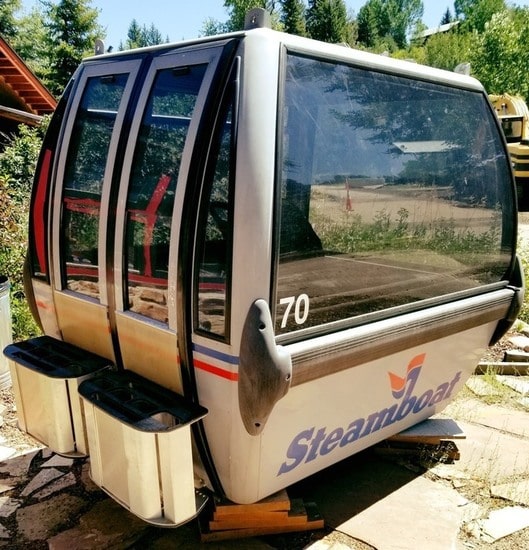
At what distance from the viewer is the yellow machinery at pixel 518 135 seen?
14.8 metres

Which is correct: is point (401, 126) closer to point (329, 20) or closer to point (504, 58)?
point (504, 58)

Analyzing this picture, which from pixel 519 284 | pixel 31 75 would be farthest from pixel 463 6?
pixel 519 284

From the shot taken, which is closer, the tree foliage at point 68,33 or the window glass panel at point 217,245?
the window glass panel at point 217,245

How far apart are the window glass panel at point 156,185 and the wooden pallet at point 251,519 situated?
954 millimetres

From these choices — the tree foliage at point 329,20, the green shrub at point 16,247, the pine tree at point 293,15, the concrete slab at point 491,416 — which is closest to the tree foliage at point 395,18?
the tree foliage at point 329,20

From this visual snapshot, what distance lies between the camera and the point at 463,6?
2955 inches

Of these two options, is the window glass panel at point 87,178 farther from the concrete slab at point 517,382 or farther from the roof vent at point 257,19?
the concrete slab at point 517,382

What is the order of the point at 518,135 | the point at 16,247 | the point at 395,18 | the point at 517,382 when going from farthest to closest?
the point at 395,18, the point at 518,135, the point at 16,247, the point at 517,382

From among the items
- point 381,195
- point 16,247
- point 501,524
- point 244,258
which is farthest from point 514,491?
point 16,247

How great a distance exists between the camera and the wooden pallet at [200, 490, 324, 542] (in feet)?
8.53

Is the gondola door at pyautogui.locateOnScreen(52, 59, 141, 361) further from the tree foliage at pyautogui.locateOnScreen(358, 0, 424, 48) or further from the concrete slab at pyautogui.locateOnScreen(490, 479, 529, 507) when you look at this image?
the tree foliage at pyautogui.locateOnScreen(358, 0, 424, 48)

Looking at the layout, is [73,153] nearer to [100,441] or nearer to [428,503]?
[100,441]

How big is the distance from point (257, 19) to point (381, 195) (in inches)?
35.3

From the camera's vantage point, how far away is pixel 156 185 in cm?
236
